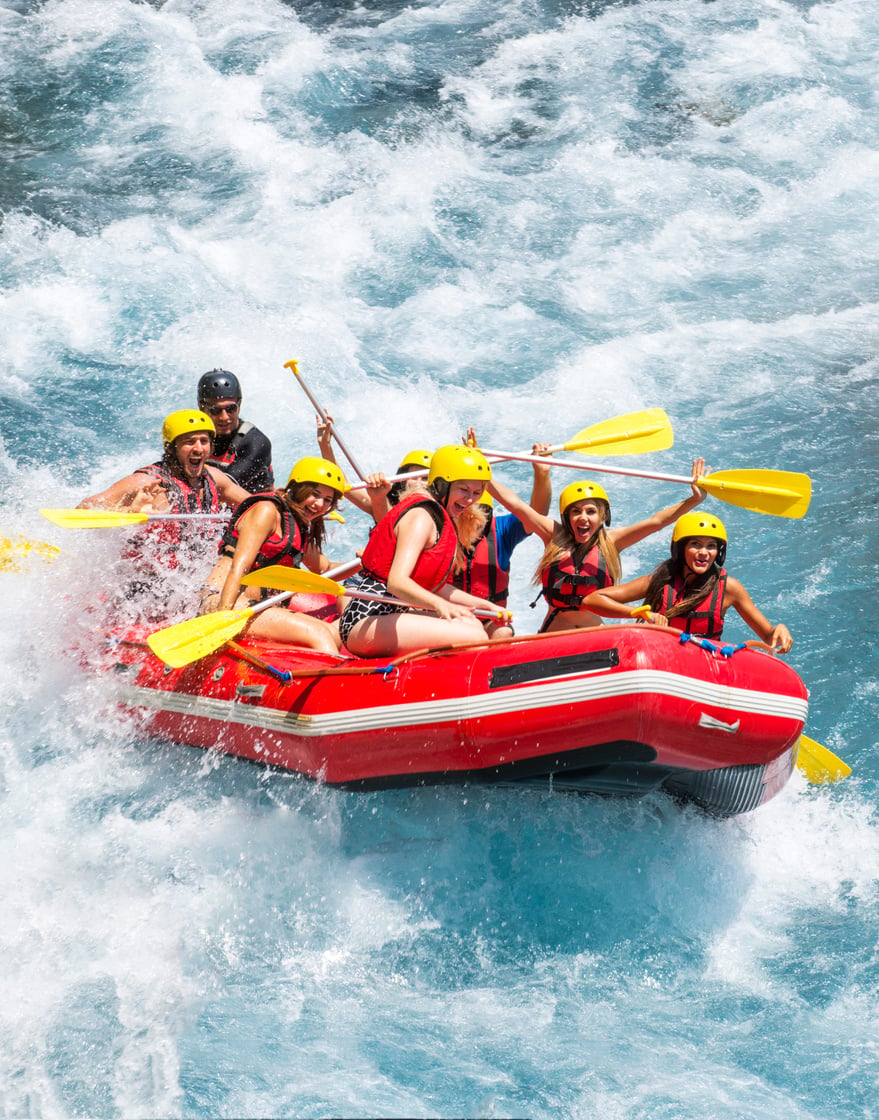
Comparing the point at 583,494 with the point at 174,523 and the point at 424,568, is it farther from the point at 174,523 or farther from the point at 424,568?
the point at 174,523

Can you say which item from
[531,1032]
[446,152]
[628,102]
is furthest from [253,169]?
[531,1032]

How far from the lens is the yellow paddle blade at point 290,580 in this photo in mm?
5090

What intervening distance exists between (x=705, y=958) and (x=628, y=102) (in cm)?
1069

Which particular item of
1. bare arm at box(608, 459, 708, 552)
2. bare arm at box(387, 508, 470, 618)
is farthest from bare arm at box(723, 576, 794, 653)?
bare arm at box(387, 508, 470, 618)

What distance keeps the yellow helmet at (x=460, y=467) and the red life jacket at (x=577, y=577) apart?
0.63 m

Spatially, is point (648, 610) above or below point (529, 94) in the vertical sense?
above

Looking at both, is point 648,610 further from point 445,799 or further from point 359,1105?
point 359,1105

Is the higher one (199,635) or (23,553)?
(199,635)

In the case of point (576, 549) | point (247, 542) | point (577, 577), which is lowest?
point (577, 577)

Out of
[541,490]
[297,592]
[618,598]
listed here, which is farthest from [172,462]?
[618,598]

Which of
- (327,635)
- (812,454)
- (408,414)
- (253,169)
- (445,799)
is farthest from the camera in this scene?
(253,169)

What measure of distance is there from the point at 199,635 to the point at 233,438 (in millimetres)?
1876

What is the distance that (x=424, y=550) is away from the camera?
4.84m

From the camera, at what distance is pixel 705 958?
5121mm
